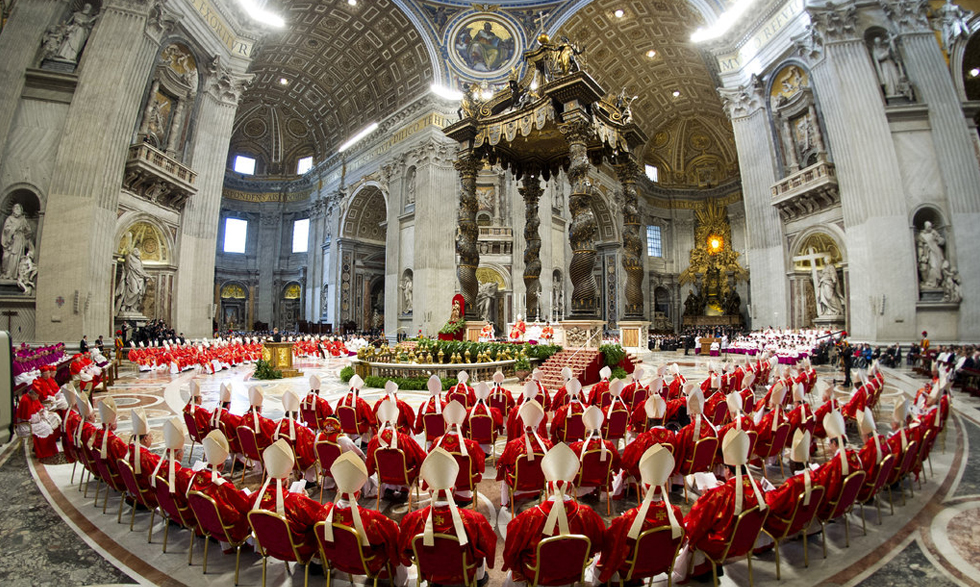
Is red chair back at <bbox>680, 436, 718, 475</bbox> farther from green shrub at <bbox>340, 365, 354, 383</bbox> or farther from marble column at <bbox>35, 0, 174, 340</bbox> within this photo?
marble column at <bbox>35, 0, 174, 340</bbox>

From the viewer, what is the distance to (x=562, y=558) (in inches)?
86.4

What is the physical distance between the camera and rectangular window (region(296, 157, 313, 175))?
3672 cm

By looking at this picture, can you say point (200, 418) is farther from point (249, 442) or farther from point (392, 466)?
point (392, 466)

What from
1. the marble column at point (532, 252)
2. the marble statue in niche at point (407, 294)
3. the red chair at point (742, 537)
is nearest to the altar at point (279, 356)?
the marble column at point (532, 252)

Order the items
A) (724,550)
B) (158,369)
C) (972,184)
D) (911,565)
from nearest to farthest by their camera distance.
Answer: (724,550) → (911,565) → (158,369) → (972,184)

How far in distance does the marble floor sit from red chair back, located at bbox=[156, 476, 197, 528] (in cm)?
26

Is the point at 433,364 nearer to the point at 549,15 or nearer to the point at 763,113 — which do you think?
the point at 763,113

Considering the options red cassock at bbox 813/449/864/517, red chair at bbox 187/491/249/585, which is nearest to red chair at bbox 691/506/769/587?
red cassock at bbox 813/449/864/517

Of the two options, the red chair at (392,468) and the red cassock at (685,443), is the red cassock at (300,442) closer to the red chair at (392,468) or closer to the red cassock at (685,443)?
the red chair at (392,468)

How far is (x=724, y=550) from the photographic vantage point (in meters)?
2.45

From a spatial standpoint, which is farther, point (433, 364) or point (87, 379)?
point (433, 364)

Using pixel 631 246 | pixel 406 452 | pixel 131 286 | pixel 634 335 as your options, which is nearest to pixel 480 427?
pixel 406 452

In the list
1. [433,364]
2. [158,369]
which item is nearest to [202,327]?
[158,369]

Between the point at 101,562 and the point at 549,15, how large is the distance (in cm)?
A: 2711
